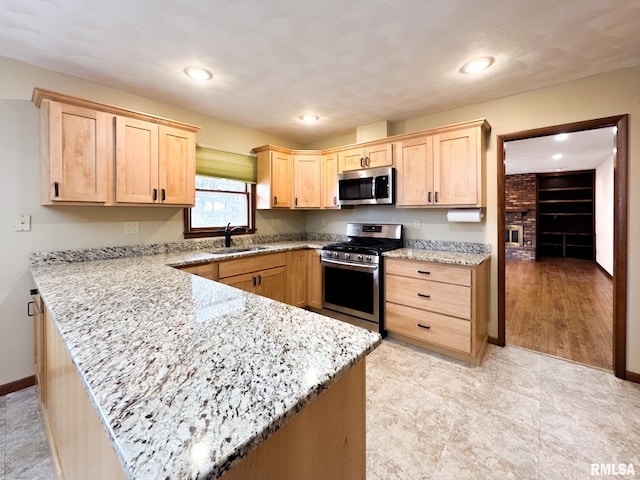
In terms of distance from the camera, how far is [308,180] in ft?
12.7

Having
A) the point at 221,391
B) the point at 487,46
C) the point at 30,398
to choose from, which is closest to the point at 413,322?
the point at 487,46

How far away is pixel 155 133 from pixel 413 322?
2.92m

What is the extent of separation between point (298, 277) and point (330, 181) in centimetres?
130

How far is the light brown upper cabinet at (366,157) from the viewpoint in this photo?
3268 millimetres

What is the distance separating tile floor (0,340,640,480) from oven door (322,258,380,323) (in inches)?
26.6

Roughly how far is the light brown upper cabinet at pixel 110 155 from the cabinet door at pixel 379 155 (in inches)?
74.0

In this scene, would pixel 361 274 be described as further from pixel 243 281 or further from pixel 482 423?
pixel 482 423

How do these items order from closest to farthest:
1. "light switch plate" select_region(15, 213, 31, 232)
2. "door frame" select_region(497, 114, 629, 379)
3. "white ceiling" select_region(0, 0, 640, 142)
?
1. "white ceiling" select_region(0, 0, 640, 142)
2. "light switch plate" select_region(15, 213, 31, 232)
3. "door frame" select_region(497, 114, 629, 379)

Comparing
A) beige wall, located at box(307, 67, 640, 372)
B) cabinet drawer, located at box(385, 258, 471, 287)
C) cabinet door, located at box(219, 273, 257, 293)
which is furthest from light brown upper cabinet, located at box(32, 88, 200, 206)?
beige wall, located at box(307, 67, 640, 372)

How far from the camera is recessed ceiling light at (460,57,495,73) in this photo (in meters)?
2.15

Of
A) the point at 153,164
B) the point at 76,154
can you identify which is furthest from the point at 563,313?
the point at 76,154

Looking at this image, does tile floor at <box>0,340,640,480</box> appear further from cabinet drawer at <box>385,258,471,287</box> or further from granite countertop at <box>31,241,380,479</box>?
granite countertop at <box>31,241,380,479</box>

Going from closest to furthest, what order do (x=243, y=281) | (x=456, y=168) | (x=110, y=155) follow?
→ (x=110, y=155)
(x=456, y=168)
(x=243, y=281)

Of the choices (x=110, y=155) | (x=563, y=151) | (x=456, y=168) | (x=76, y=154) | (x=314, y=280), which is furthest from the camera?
(x=563, y=151)
